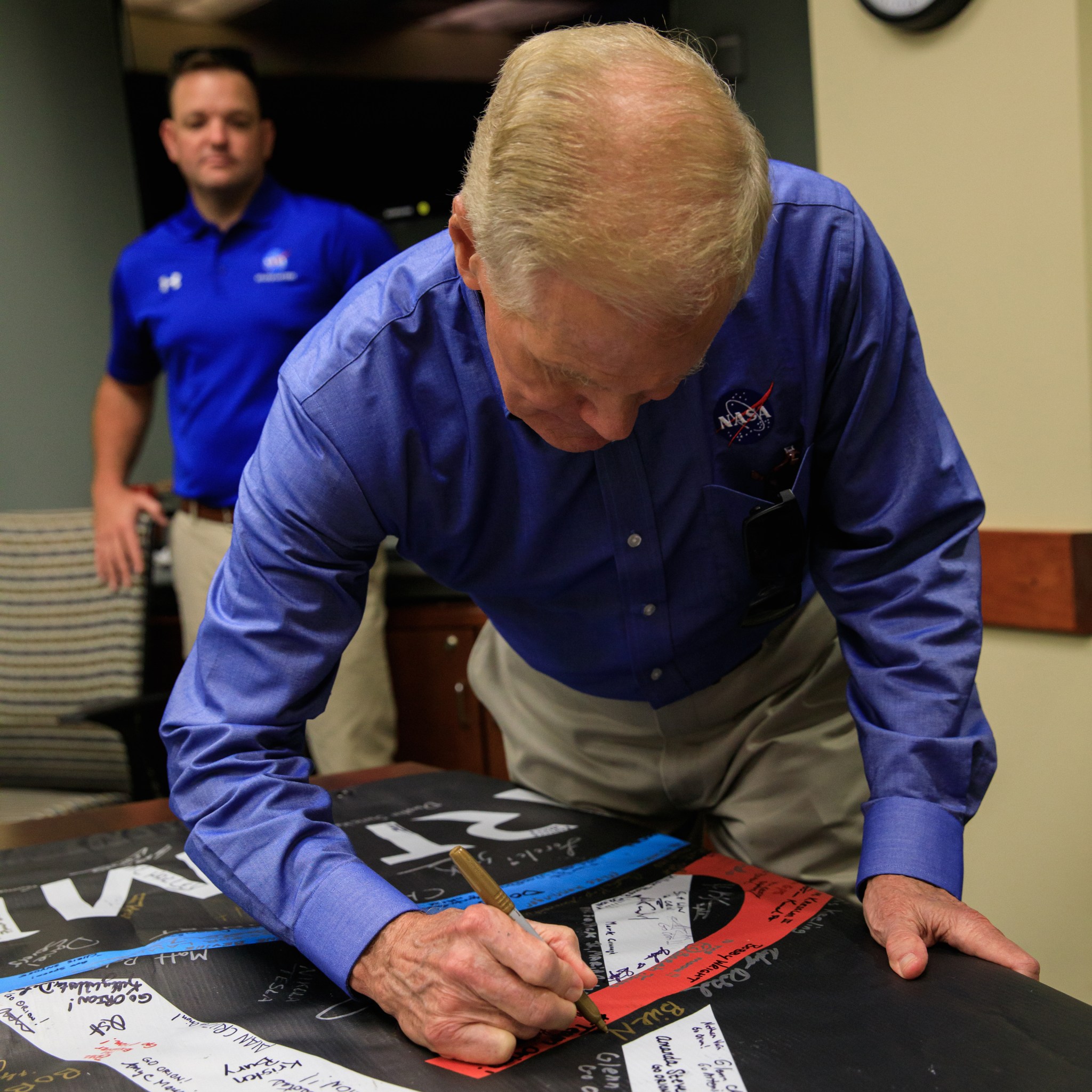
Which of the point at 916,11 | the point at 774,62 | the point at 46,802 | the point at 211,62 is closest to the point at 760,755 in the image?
the point at 916,11

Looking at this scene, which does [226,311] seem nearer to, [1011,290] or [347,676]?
[347,676]

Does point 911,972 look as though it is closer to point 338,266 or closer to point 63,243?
point 338,266

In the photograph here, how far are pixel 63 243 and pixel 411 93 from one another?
1151mm

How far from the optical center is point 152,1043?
859 millimetres

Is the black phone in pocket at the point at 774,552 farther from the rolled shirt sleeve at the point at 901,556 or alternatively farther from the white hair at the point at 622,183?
the white hair at the point at 622,183

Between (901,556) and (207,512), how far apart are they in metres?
1.89

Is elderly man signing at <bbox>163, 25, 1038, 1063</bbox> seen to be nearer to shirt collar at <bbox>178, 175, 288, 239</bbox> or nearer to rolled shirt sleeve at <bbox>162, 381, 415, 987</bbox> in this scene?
rolled shirt sleeve at <bbox>162, 381, 415, 987</bbox>

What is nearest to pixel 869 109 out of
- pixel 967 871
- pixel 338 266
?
pixel 338 266

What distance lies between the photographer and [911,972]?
88 cm

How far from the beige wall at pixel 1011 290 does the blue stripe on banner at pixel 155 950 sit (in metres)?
1.35

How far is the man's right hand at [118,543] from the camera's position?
8.28 ft

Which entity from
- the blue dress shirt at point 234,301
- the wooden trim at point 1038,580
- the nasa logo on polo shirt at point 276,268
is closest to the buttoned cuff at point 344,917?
the wooden trim at point 1038,580

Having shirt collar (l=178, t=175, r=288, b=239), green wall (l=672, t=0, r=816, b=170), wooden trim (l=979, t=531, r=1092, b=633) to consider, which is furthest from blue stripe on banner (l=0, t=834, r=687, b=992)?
green wall (l=672, t=0, r=816, b=170)

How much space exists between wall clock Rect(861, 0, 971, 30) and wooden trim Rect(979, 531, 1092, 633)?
2.75 ft
